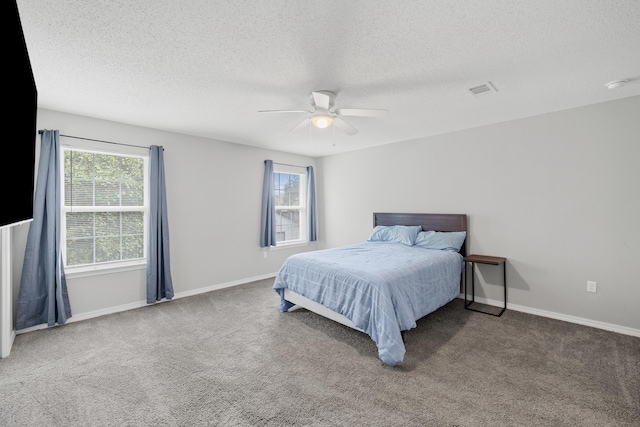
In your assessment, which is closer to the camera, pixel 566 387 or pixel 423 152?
pixel 566 387

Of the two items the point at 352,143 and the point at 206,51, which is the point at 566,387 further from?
the point at 352,143

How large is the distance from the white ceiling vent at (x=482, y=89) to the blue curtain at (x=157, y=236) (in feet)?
12.6

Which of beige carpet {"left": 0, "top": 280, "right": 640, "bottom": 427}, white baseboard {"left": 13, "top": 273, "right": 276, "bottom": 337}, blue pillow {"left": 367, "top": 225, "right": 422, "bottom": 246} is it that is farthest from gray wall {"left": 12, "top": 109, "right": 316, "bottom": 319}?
blue pillow {"left": 367, "top": 225, "right": 422, "bottom": 246}

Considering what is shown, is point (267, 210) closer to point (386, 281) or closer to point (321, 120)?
point (321, 120)

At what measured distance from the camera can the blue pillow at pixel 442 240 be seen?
12.6 feet

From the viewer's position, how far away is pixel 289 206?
5.81 meters

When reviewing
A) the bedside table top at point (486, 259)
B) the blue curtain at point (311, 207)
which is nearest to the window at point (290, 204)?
the blue curtain at point (311, 207)

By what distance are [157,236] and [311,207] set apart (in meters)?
2.97

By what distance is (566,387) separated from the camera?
6.70ft

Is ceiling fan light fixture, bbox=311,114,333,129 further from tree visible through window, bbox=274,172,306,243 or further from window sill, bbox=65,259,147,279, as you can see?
window sill, bbox=65,259,147,279

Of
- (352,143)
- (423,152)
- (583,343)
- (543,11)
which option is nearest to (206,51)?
(543,11)

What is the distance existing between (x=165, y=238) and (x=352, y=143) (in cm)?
326

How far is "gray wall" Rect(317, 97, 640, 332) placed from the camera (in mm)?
2934

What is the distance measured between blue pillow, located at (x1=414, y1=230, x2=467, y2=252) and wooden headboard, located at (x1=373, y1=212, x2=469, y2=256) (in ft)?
0.37
